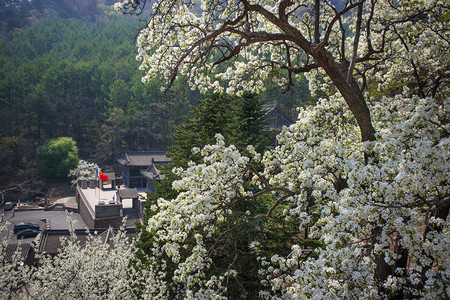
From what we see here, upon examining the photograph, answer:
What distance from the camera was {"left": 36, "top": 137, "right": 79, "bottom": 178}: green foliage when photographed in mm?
46938

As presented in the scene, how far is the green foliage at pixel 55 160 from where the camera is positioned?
4694cm

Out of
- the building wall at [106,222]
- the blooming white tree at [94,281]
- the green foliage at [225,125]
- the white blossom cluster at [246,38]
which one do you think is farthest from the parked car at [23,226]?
the white blossom cluster at [246,38]

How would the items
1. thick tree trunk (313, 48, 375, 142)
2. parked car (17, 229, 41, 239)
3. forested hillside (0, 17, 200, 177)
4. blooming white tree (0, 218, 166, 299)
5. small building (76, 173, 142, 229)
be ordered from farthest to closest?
1. forested hillside (0, 17, 200, 177)
2. small building (76, 173, 142, 229)
3. parked car (17, 229, 41, 239)
4. blooming white tree (0, 218, 166, 299)
5. thick tree trunk (313, 48, 375, 142)

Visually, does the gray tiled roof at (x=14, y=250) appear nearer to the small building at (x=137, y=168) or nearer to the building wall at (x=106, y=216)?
the building wall at (x=106, y=216)

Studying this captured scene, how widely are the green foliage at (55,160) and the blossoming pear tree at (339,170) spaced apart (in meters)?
47.1

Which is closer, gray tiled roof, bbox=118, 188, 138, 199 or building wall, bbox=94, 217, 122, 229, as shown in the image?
building wall, bbox=94, 217, 122, 229

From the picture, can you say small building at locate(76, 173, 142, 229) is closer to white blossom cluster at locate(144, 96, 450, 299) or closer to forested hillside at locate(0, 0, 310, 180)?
forested hillside at locate(0, 0, 310, 180)

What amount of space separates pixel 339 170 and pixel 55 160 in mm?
50855

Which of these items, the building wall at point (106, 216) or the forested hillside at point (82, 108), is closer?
the building wall at point (106, 216)

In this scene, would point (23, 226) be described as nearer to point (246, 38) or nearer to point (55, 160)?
point (55, 160)

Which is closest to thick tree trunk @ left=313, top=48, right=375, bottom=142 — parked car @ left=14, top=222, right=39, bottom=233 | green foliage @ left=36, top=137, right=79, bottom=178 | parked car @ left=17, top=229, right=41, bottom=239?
parked car @ left=17, top=229, right=41, bottom=239

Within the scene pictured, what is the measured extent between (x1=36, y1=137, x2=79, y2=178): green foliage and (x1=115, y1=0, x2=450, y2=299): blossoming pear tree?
47135 mm

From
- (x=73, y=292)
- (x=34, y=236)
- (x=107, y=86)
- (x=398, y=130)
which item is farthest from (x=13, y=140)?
(x=398, y=130)

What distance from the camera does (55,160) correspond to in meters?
47.5
